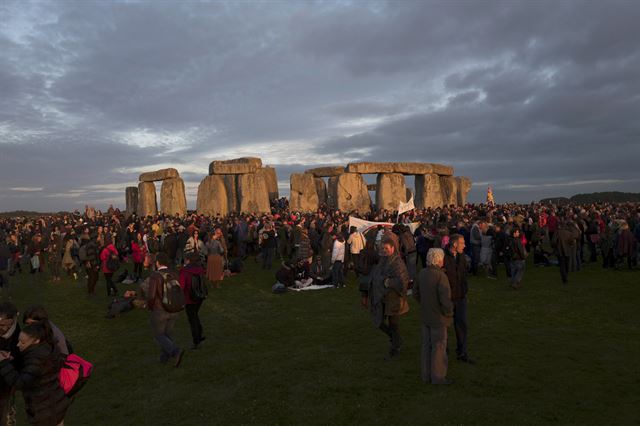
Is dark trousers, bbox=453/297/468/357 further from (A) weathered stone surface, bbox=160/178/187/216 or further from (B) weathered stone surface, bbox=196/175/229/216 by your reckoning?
(A) weathered stone surface, bbox=160/178/187/216

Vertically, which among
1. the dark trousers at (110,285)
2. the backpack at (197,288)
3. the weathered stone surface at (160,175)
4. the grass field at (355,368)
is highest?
the weathered stone surface at (160,175)

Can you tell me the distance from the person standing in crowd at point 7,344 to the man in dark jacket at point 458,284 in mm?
5202

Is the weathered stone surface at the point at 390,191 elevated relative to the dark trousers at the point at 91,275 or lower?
elevated

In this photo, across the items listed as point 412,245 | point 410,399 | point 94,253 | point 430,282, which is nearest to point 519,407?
point 410,399

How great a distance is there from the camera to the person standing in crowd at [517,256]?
11.5 m

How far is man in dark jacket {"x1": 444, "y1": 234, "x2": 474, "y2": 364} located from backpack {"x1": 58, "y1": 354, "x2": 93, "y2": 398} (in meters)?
4.73

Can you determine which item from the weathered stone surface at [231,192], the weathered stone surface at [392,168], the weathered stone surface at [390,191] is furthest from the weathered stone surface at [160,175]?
the weathered stone surface at [390,191]

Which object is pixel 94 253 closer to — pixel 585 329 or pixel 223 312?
pixel 223 312

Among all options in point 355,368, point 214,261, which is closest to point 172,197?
point 214,261

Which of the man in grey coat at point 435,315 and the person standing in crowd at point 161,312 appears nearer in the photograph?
the man in grey coat at point 435,315

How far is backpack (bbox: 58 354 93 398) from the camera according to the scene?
152 inches

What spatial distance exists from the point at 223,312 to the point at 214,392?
4.73 meters

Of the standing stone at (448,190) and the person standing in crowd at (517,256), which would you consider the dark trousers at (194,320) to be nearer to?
the person standing in crowd at (517,256)

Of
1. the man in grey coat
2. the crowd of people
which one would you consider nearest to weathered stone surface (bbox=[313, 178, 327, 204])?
the crowd of people
